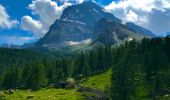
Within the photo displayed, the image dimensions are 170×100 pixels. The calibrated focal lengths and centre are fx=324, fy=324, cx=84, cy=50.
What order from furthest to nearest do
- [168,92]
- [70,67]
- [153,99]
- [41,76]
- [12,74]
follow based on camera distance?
[70,67] → [12,74] → [41,76] → [168,92] → [153,99]

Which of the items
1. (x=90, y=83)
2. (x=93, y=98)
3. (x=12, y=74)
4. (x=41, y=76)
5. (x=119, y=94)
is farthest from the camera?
(x=12, y=74)

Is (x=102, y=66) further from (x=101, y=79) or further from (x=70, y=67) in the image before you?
(x=101, y=79)

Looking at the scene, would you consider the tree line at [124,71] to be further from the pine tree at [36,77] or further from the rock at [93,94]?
the rock at [93,94]

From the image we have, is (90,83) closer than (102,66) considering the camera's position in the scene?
Yes

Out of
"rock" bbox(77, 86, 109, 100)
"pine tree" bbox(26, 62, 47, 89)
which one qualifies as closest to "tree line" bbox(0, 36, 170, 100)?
"pine tree" bbox(26, 62, 47, 89)

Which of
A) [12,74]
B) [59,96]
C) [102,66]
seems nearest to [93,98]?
[59,96]

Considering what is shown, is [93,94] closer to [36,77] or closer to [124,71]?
[36,77]

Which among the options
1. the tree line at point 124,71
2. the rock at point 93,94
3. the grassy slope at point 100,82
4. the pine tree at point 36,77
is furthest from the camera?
the pine tree at point 36,77

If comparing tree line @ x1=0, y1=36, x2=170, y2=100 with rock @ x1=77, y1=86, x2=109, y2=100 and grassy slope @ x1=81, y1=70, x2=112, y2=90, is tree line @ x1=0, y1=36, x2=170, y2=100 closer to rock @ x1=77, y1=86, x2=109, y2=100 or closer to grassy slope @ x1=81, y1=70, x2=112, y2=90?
grassy slope @ x1=81, y1=70, x2=112, y2=90

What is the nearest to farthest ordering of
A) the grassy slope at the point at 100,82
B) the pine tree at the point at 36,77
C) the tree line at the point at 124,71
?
the tree line at the point at 124,71
the grassy slope at the point at 100,82
the pine tree at the point at 36,77

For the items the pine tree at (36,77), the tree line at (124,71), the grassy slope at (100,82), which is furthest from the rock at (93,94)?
the pine tree at (36,77)

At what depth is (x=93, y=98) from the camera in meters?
112

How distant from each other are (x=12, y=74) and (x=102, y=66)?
168 feet

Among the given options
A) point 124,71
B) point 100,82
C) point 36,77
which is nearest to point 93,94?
point 100,82
